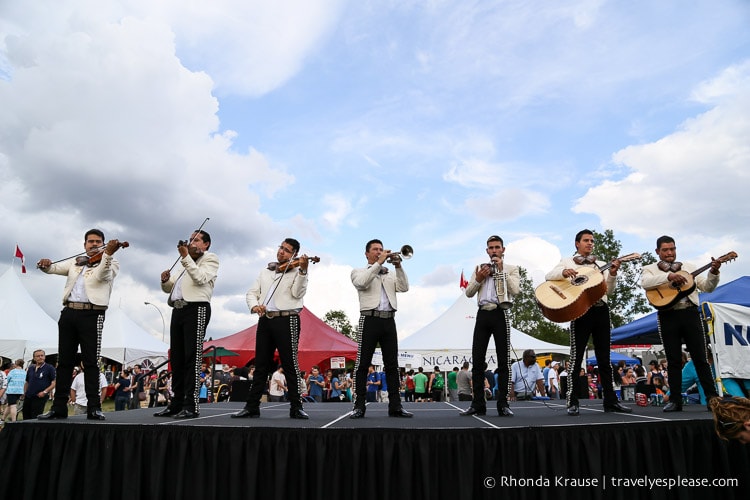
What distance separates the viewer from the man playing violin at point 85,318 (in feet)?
16.6

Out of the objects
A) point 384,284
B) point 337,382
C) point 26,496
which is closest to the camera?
point 26,496

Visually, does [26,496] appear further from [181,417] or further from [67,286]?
[67,286]

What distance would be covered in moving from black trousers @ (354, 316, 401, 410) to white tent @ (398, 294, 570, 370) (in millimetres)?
15375

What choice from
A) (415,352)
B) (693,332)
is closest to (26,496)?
(693,332)

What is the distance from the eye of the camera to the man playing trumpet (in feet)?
17.4

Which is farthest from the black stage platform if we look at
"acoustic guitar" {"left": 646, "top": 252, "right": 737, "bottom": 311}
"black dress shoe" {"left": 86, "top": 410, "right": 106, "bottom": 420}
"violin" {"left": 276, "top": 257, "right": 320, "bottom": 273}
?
"violin" {"left": 276, "top": 257, "right": 320, "bottom": 273}

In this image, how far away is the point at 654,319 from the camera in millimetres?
13266

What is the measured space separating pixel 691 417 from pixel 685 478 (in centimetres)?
61

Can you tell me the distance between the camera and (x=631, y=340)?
13.6m

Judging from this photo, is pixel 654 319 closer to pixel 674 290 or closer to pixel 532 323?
pixel 674 290

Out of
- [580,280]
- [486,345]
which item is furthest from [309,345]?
[580,280]

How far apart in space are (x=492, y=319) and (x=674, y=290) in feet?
6.62

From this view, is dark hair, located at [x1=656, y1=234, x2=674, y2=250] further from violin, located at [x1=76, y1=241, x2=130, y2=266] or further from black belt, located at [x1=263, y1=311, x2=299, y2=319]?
violin, located at [x1=76, y1=241, x2=130, y2=266]

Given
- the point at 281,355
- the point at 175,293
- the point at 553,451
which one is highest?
the point at 175,293
